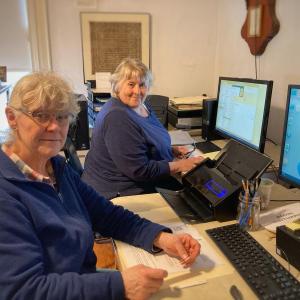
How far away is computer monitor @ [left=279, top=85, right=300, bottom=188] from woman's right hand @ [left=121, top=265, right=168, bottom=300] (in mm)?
655

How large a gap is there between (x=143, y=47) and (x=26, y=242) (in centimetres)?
232

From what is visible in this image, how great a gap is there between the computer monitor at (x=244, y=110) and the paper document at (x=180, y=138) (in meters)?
0.22

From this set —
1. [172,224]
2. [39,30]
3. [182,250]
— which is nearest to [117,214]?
[172,224]

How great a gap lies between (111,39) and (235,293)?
7.83 feet

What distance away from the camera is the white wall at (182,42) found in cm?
257

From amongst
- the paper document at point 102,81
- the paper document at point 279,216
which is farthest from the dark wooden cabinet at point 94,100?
the paper document at point 279,216

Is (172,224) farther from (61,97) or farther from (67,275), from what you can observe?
(61,97)

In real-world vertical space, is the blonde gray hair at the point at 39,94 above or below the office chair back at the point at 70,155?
above

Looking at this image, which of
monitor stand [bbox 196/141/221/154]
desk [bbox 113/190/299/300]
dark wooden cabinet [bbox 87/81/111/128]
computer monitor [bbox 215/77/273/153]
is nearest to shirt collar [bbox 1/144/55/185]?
desk [bbox 113/190/299/300]

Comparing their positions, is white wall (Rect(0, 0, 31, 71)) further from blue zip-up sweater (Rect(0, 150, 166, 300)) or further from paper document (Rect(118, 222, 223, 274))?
paper document (Rect(118, 222, 223, 274))

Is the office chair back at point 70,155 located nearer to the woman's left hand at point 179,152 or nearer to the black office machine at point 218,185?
the black office machine at point 218,185

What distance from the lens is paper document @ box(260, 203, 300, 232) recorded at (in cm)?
115

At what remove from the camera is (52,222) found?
2.84 feet

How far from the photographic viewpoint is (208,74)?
3.01 m
